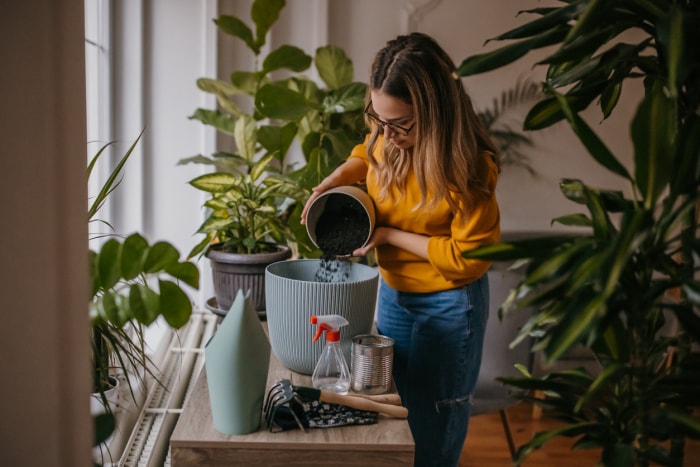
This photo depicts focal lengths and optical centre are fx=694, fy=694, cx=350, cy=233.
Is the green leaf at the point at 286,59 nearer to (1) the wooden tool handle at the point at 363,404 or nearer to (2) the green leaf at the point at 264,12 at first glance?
(2) the green leaf at the point at 264,12

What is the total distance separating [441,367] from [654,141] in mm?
985

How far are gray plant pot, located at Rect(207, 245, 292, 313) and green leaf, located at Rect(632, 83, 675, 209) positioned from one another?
1403mm

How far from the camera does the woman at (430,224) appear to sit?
1.67m

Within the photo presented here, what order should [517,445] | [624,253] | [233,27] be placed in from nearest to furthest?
[624,253] < [233,27] < [517,445]

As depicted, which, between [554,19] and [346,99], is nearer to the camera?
[554,19]

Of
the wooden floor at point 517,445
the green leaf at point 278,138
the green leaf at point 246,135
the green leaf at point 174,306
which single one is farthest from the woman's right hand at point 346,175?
the wooden floor at point 517,445

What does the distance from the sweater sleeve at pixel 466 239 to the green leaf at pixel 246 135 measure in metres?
1.15

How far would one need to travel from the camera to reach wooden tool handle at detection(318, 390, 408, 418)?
4.73 feet

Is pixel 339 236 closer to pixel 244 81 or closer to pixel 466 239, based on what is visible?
pixel 466 239

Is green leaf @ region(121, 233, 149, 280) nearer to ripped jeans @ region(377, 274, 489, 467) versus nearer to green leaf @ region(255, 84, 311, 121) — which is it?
ripped jeans @ region(377, 274, 489, 467)

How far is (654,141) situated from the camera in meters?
0.91

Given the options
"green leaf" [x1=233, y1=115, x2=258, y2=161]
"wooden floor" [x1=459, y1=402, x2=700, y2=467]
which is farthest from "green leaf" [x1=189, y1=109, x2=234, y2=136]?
"wooden floor" [x1=459, y1=402, x2=700, y2=467]

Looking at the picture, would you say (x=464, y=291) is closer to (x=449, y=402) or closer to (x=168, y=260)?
(x=449, y=402)

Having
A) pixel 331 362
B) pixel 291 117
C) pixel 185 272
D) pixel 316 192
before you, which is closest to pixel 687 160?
pixel 185 272
